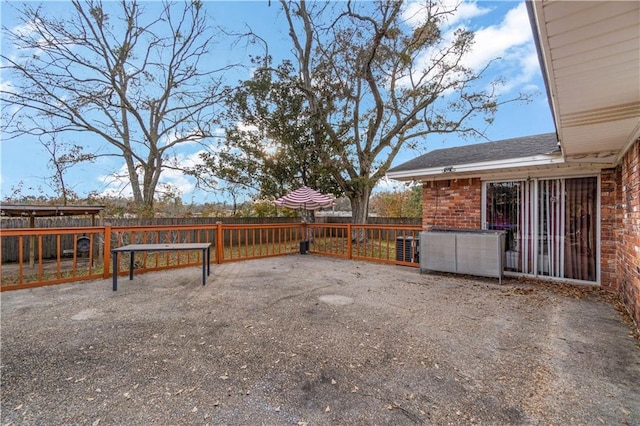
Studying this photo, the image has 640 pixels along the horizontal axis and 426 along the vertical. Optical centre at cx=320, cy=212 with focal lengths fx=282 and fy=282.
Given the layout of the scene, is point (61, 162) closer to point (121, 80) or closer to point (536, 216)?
point (121, 80)

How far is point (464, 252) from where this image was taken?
5.33 metres

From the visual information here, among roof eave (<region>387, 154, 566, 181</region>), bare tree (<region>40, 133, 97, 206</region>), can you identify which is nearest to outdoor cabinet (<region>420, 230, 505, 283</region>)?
roof eave (<region>387, 154, 566, 181</region>)

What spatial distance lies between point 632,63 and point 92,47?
15055 mm

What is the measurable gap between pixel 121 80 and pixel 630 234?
15.4m

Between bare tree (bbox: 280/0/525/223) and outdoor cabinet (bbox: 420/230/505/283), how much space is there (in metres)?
5.42

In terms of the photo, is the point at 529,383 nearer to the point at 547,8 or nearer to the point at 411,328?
the point at 411,328

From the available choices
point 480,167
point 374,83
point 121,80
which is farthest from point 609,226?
point 121,80

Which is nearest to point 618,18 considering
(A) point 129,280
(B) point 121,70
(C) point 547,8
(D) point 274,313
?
(C) point 547,8

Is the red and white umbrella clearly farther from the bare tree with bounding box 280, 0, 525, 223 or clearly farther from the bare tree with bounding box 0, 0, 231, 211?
the bare tree with bounding box 0, 0, 231, 211

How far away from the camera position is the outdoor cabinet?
5.03m

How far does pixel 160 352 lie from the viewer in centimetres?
251

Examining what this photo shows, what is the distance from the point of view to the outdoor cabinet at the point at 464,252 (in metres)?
5.03

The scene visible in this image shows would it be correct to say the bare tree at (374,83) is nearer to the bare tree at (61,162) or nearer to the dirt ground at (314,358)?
the dirt ground at (314,358)

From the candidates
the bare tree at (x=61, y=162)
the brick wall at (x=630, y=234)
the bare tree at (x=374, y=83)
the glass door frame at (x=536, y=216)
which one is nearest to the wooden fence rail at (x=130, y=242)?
the bare tree at (x=61, y=162)
